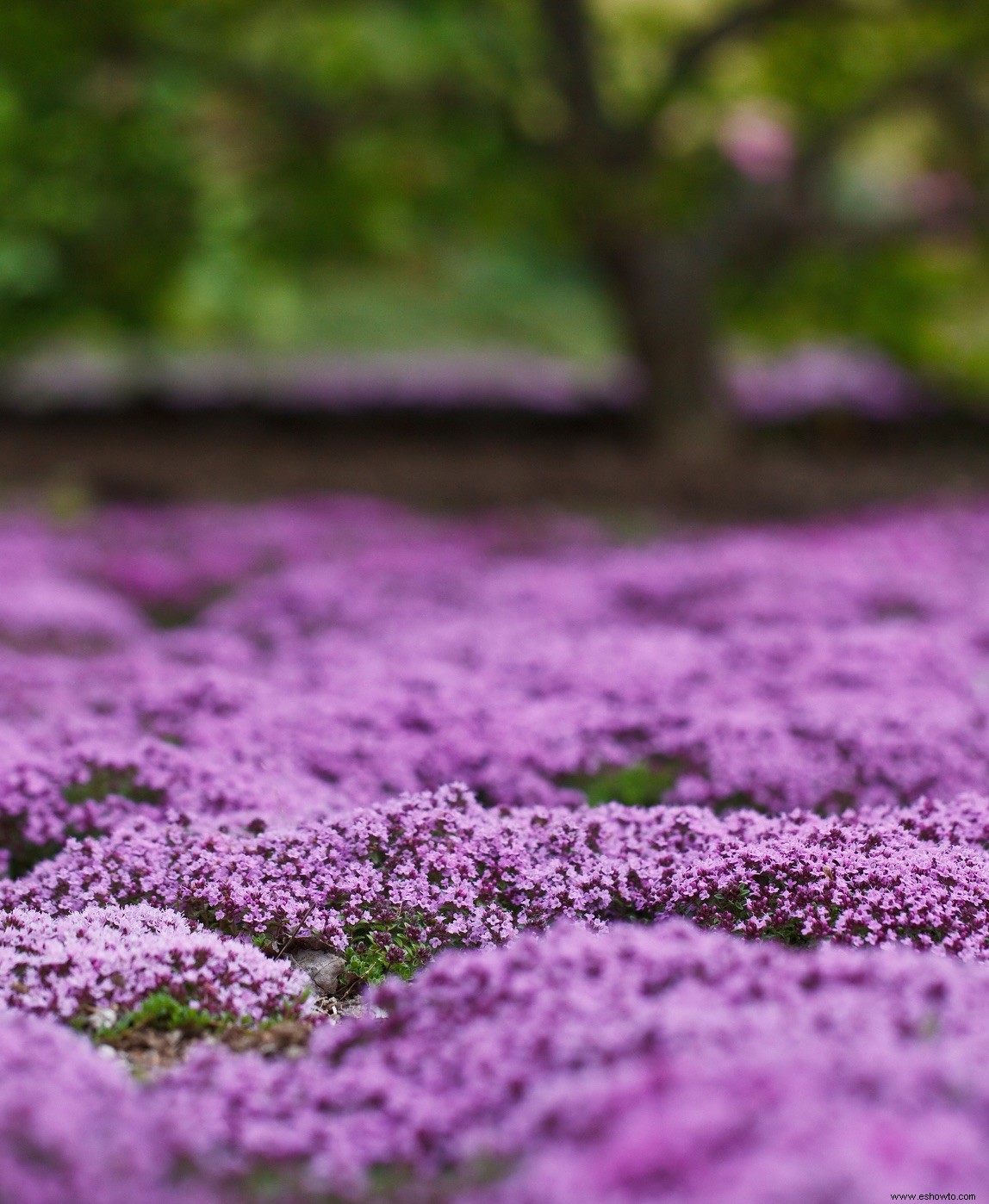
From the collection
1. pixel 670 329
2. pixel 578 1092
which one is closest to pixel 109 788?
pixel 578 1092

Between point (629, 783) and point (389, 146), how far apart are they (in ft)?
40.0

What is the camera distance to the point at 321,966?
4898mm

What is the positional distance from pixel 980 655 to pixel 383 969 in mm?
4625

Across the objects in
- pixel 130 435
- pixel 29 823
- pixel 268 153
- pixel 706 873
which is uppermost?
pixel 268 153

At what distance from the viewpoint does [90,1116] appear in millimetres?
3201

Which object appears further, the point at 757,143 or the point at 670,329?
the point at 757,143

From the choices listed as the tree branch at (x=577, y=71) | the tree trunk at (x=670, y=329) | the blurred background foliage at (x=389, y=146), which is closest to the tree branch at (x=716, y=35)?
the blurred background foliage at (x=389, y=146)

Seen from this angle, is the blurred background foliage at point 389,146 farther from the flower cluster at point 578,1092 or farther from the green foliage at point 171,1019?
the flower cluster at point 578,1092

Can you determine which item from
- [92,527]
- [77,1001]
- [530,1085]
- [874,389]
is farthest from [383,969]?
[874,389]

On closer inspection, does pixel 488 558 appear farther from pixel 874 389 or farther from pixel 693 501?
pixel 874 389

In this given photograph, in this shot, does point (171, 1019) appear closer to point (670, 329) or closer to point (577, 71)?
point (670, 329)

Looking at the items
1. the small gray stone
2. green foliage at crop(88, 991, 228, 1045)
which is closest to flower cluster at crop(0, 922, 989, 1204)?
green foliage at crop(88, 991, 228, 1045)

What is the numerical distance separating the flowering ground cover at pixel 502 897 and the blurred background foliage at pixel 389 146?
7.55 meters

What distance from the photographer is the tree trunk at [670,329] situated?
16.5m
